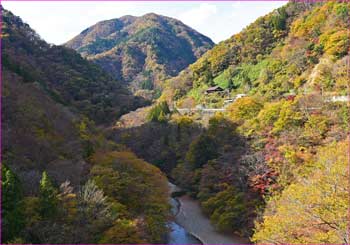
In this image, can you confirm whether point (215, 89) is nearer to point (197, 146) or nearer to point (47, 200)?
point (197, 146)

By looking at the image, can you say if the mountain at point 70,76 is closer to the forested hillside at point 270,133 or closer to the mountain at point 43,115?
the mountain at point 43,115

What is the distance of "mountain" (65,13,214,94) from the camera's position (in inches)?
3310

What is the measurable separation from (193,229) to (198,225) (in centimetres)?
51

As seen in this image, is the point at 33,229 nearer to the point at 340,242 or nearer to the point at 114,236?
the point at 114,236

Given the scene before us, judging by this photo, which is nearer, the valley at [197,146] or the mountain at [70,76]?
the valley at [197,146]

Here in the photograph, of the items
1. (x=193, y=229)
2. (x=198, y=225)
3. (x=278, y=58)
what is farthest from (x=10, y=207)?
(x=278, y=58)

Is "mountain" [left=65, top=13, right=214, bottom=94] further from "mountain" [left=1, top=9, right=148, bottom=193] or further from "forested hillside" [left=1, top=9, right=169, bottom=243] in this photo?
"forested hillside" [left=1, top=9, right=169, bottom=243]

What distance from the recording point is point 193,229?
66.6 feet

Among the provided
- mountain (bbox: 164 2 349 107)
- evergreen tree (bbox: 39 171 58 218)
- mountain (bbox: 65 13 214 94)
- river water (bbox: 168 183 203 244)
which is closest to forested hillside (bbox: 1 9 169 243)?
evergreen tree (bbox: 39 171 58 218)

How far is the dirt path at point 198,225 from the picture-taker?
60.4ft

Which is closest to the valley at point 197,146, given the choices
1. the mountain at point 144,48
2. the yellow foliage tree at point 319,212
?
the yellow foliage tree at point 319,212

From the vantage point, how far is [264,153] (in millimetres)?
21172

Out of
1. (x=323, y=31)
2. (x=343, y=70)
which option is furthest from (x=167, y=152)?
(x=323, y=31)

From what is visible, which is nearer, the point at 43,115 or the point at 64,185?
the point at 64,185
